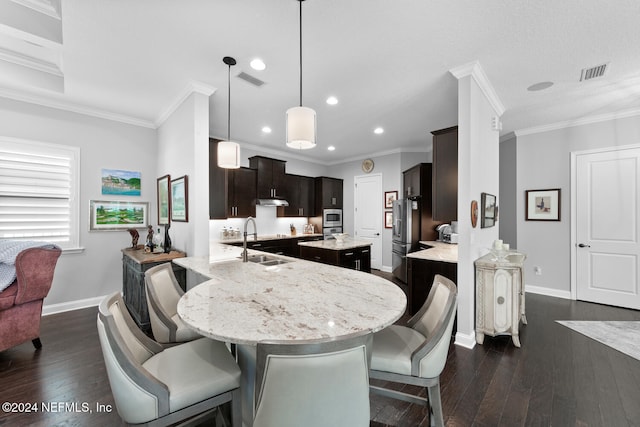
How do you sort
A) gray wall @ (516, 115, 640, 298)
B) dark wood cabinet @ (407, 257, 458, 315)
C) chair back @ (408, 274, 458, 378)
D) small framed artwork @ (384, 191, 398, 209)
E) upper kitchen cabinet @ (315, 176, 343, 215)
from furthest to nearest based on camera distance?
1. upper kitchen cabinet @ (315, 176, 343, 215)
2. small framed artwork @ (384, 191, 398, 209)
3. gray wall @ (516, 115, 640, 298)
4. dark wood cabinet @ (407, 257, 458, 315)
5. chair back @ (408, 274, 458, 378)

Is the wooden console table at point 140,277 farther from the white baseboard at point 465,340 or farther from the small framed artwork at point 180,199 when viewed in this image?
the white baseboard at point 465,340

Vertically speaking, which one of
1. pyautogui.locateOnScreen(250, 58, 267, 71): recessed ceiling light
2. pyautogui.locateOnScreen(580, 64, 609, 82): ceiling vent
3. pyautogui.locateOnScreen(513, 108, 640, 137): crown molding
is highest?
pyautogui.locateOnScreen(250, 58, 267, 71): recessed ceiling light

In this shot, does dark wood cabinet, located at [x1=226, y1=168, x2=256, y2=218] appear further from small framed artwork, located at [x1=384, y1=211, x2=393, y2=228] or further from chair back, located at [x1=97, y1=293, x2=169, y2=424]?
chair back, located at [x1=97, y1=293, x2=169, y2=424]

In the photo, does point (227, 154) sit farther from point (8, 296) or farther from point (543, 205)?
point (543, 205)

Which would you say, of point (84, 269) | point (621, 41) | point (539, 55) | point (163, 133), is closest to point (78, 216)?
point (84, 269)

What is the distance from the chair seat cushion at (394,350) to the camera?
1.35 m

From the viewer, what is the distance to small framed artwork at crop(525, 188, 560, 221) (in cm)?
417

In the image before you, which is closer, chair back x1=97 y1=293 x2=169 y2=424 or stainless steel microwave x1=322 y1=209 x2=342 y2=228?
chair back x1=97 y1=293 x2=169 y2=424

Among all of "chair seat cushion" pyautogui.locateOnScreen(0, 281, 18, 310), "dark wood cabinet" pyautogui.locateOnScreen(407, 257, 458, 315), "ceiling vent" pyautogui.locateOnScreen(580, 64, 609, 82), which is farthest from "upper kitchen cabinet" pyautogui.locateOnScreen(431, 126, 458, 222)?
"chair seat cushion" pyautogui.locateOnScreen(0, 281, 18, 310)

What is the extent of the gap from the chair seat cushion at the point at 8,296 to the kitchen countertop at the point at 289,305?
192 centimetres

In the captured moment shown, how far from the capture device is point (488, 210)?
3.21 m

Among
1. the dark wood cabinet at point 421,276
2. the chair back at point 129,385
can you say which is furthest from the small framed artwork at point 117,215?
the dark wood cabinet at point 421,276

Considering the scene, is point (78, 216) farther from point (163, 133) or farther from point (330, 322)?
point (330, 322)

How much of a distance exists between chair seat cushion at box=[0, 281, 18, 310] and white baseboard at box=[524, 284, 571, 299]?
6.43 metres
